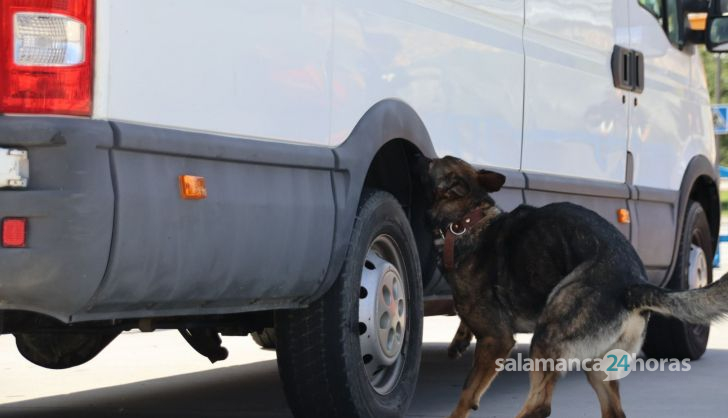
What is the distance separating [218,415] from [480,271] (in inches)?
58.3

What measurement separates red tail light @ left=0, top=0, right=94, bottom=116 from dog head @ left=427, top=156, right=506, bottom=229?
2.20 metres

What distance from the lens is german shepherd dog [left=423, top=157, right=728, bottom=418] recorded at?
5574 mm

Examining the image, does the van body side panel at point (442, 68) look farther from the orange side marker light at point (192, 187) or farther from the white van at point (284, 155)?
the orange side marker light at point (192, 187)

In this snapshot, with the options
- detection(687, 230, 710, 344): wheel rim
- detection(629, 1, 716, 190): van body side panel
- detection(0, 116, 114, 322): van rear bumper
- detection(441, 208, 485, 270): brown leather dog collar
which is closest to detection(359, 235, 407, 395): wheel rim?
detection(441, 208, 485, 270): brown leather dog collar

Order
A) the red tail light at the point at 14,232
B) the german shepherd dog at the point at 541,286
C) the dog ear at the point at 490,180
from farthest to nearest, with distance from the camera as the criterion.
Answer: the dog ear at the point at 490,180 < the german shepherd dog at the point at 541,286 < the red tail light at the point at 14,232

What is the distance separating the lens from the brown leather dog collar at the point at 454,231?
20.0ft

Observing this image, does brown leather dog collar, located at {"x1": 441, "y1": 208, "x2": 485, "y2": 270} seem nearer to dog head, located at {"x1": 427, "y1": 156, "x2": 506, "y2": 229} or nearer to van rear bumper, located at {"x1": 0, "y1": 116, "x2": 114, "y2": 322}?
dog head, located at {"x1": 427, "y1": 156, "x2": 506, "y2": 229}

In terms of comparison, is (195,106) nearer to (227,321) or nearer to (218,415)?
(227,321)

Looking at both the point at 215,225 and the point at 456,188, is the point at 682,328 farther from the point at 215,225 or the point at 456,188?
the point at 215,225

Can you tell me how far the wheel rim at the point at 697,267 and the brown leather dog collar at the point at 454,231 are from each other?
3.59 meters

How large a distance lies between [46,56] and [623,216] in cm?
470

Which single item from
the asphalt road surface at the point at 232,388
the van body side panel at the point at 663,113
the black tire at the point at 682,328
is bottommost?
the asphalt road surface at the point at 232,388

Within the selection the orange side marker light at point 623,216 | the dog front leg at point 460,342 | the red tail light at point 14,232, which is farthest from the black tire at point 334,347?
the orange side marker light at point 623,216

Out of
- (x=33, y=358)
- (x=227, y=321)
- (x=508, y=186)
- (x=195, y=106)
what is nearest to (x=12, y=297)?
(x=195, y=106)
